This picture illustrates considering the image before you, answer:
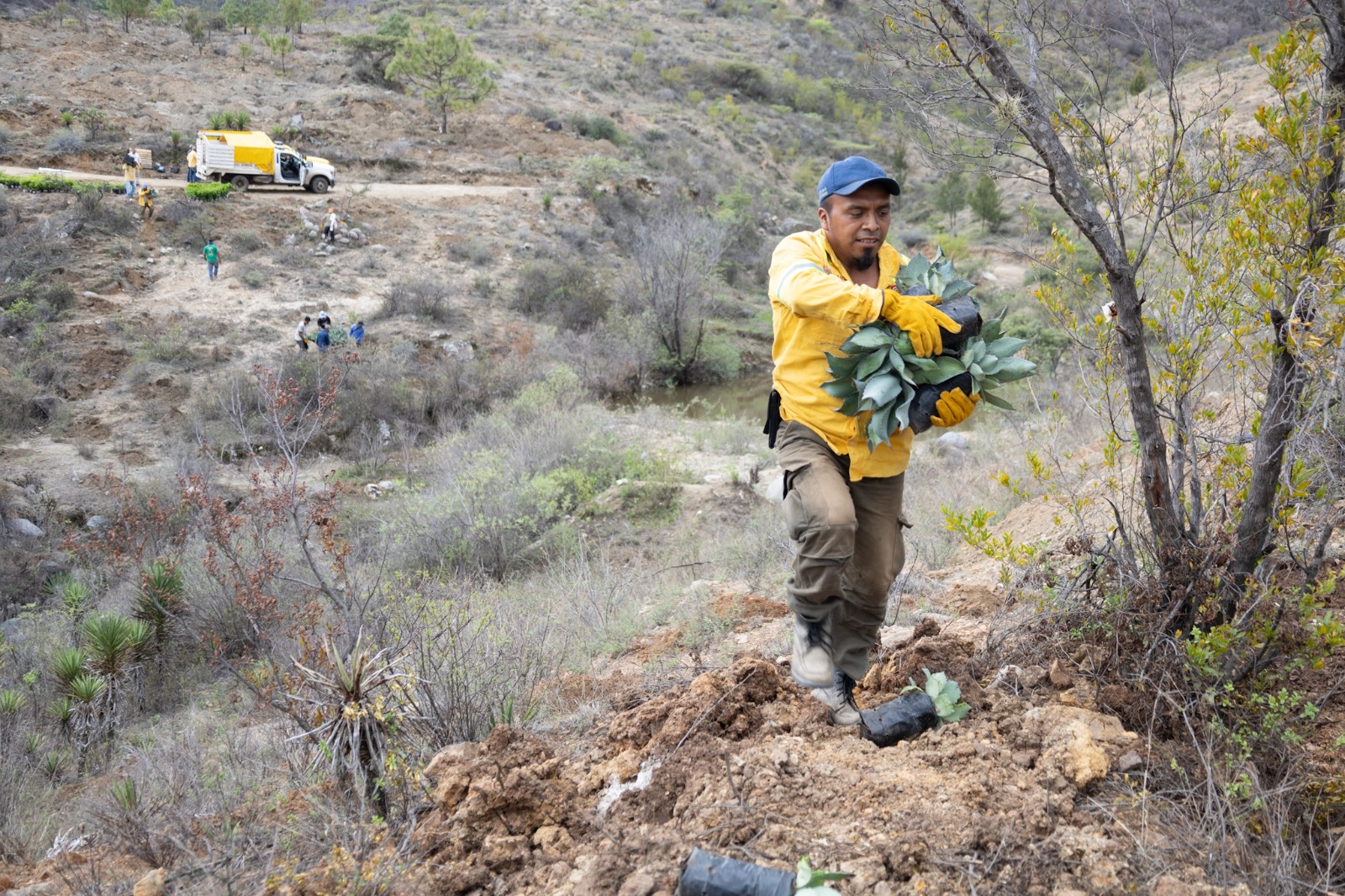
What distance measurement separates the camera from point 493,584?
303 inches

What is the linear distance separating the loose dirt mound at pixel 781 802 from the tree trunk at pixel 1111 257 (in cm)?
78

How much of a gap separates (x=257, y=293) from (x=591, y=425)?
10.6 metres

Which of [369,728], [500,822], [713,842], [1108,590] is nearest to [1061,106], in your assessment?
[1108,590]

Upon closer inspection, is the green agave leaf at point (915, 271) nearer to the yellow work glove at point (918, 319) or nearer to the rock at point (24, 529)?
the yellow work glove at point (918, 319)

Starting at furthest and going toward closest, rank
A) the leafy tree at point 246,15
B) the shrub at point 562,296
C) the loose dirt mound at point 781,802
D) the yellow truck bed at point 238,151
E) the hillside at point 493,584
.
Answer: the leafy tree at point 246,15 < the yellow truck bed at point 238,151 < the shrub at point 562,296 < the hillside at point 493,584 < the loose dirt mound at point 781,802

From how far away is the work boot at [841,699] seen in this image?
9.74 feet

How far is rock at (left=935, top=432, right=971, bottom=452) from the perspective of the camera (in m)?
12.0

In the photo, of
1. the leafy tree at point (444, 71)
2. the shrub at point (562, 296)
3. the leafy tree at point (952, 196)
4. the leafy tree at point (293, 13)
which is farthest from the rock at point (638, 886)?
the leafy tree at point (293, 13)

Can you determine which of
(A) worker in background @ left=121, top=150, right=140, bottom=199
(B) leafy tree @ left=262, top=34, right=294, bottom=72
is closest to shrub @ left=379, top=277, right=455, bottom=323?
(A) worker in background @ left=121, top=150, right=140, bottom=199

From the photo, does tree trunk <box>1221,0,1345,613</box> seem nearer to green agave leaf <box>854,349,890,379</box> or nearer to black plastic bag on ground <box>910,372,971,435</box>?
black plastic bag on ground <box>910,372,971,435</box>

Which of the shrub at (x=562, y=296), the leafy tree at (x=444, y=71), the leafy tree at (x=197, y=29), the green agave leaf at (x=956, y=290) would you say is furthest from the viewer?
the leafy tree at (x=197, y=29)

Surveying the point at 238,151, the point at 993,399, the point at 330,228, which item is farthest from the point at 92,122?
the point at 993,399

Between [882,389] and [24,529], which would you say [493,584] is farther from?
[24,529]

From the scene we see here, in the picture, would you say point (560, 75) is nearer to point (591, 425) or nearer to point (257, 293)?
point (257, 293)
